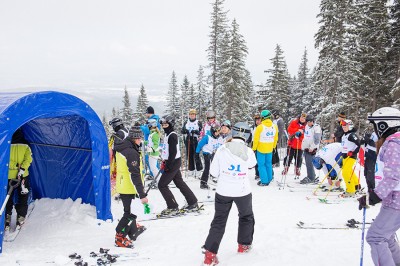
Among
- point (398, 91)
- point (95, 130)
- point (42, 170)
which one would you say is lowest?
point (42, 170)

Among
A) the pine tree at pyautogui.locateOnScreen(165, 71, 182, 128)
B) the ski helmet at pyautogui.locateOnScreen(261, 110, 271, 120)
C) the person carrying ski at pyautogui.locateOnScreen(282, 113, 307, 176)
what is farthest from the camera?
the pine tree at pyautogui.locateOnScreen(165, 71, 182, 128)

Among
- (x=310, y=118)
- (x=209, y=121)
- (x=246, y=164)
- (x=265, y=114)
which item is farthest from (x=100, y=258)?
(x=310, y=118)

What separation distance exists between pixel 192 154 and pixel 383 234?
25.7 feet

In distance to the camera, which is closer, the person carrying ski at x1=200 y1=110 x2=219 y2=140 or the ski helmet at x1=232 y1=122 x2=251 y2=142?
the ski helmet at x1=232 y1=122 x2=251 y2=142

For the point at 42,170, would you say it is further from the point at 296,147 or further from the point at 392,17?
the point at 392,17

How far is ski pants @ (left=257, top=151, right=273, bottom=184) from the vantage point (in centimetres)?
971

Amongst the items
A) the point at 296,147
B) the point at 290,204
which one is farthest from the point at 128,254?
the point at 296,147

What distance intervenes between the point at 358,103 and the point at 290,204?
23.0 metres

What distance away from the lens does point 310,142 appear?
32.9 ft

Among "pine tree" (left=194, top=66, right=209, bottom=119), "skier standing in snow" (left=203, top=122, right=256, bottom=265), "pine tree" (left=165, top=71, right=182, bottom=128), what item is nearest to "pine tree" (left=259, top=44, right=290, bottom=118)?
"pine tree" (left=194, top=66, right=209, bottom=119)

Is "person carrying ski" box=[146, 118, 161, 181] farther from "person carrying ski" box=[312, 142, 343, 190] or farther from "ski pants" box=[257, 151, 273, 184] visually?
"person carrying ski" box=[312, 142, 343, 190]

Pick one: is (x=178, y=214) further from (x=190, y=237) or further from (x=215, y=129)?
(x=215, y=129)

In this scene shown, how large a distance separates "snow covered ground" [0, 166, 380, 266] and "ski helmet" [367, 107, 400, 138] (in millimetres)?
2244

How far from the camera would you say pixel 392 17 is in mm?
23344
